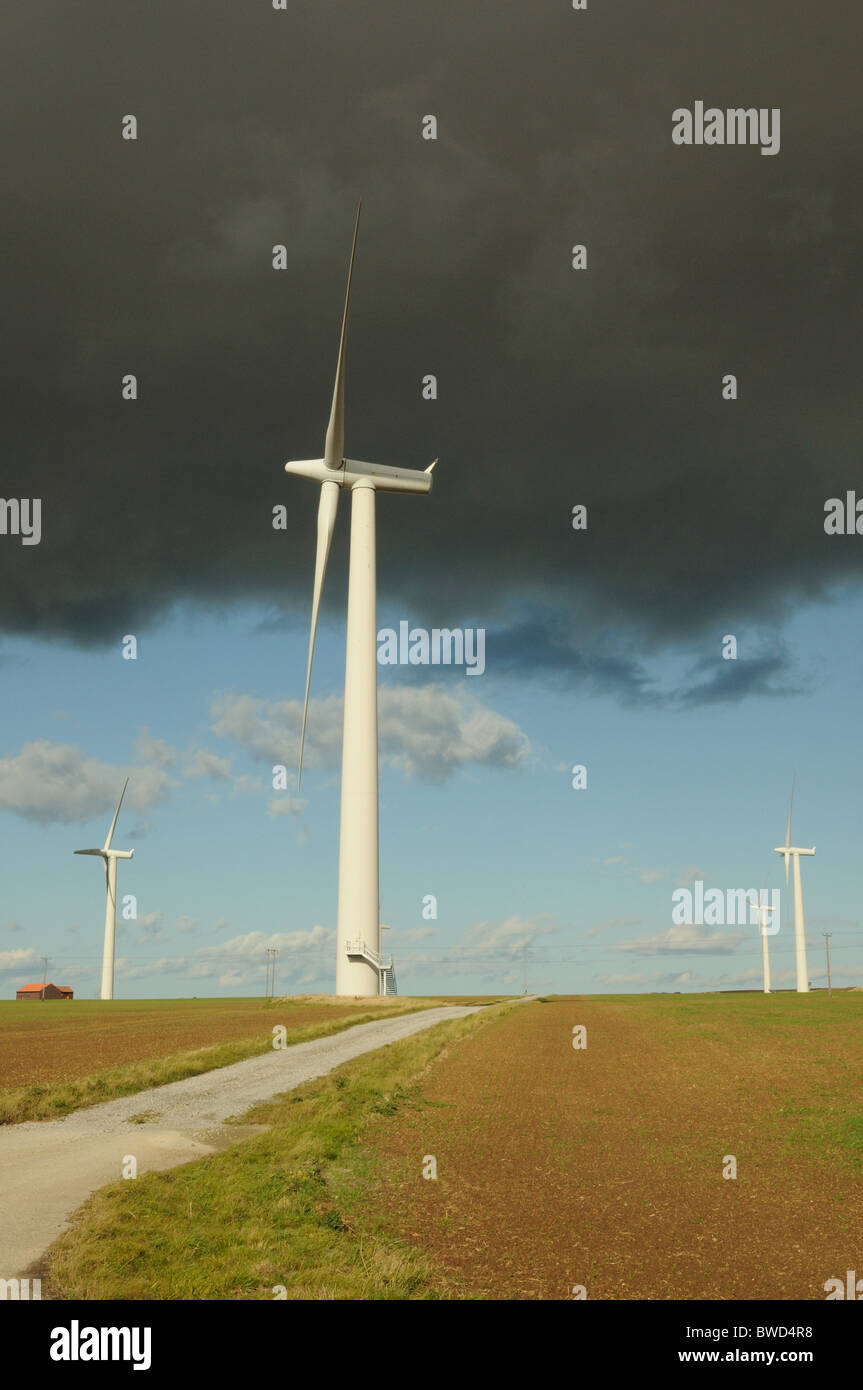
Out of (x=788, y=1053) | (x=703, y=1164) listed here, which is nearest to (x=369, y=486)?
(x=788, y=1053)

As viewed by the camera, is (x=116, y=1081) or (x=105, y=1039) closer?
(x=116, y=1081)

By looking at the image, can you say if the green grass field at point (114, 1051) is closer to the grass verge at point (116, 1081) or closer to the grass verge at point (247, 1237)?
the grass verge at point (116, 1081)

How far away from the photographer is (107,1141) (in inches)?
1065

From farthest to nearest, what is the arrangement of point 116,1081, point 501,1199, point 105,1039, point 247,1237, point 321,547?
point 321,547
point 105,1039
point 116,1081
point 501,1199
point 247,1237

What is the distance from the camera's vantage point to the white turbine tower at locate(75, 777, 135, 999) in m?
149

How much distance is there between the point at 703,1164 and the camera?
87.7 ft

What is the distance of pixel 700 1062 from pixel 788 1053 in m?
8.59

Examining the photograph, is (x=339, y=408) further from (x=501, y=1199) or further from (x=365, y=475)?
(x=501, y=1199)

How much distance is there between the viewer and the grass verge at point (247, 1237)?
15070 millimetres

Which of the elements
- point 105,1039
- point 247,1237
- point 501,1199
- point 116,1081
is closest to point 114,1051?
point 105,1039

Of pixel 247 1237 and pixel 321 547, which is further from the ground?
pixel 321 547

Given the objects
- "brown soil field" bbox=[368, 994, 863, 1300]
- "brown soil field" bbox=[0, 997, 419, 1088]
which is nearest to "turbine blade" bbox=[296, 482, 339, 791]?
"brown soil field" bbox=[0, 997, 419, 1088]

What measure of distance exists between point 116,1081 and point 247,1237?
25357mm
